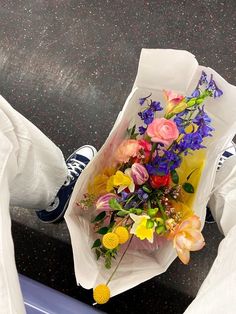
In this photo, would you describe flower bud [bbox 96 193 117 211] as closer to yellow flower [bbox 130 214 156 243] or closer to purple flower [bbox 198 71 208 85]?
yellow flower [bbox 130 214 156 243]

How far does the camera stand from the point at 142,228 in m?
0.72

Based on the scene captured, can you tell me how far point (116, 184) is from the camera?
78 cm

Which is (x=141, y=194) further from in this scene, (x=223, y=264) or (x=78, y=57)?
(x=78, y=57)

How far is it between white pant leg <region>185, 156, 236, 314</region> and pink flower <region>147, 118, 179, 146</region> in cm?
15

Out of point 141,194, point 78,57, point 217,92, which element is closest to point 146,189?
point 141,194

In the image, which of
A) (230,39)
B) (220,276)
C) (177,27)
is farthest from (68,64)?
(220,276)

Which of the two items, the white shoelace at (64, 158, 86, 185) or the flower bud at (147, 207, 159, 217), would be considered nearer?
the flower bud at (147, 207, 159, 217)

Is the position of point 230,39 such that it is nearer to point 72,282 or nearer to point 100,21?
point 100,21

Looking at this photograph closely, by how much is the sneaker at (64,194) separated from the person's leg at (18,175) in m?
0.12

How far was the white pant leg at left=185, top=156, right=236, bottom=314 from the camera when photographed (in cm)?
52

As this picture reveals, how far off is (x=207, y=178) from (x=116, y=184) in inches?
6.8

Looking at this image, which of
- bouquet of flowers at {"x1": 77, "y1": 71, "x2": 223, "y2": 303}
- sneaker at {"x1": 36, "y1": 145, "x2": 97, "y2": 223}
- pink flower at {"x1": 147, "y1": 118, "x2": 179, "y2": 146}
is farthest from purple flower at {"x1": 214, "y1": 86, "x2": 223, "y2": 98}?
sneaker at {"x1": 36, "y1": 145, "x2": 97, "y2": 223}

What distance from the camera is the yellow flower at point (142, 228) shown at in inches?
28.2

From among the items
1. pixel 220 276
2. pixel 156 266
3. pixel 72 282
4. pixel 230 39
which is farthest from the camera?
pixel 230 39
